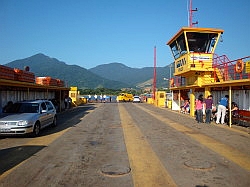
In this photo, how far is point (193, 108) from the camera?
75.4ft

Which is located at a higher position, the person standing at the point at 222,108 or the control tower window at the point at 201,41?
the control tower window at the point at 201,41

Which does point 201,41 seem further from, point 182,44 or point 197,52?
point 182,44

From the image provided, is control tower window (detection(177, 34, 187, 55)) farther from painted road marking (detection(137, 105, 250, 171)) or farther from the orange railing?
painted road marking (detection(137, 105, 250, 171))

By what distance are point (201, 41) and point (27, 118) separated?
17534mm

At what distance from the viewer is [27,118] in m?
10.8

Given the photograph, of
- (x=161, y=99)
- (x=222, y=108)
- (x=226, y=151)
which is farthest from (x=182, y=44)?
(x=161, y=99)

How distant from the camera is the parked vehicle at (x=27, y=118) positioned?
414 inches

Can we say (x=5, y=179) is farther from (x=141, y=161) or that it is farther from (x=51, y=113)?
(x=51, y=113)

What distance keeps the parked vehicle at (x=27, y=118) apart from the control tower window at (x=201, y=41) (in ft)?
47.6

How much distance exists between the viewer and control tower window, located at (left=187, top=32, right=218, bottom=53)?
23250 millimetres

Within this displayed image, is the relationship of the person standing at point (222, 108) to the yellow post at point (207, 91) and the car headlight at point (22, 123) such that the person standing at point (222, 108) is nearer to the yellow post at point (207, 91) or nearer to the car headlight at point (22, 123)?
the yellow post at point (207, 91)

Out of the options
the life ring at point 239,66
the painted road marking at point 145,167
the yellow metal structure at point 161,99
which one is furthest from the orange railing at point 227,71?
the yellow metal structure at point 161,99

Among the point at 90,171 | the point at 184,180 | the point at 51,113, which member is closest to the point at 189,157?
the point at 184,180

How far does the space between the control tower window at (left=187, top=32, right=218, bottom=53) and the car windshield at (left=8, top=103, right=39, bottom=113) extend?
15588mm
